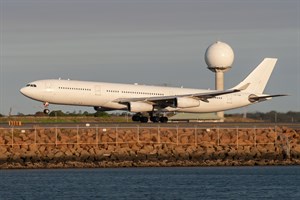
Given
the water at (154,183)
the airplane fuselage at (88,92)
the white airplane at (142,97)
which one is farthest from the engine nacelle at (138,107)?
the water at (154,183)

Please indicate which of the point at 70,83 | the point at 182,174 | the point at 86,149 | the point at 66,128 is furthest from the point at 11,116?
the point at 182,174

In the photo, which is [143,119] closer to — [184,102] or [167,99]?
[167,99]

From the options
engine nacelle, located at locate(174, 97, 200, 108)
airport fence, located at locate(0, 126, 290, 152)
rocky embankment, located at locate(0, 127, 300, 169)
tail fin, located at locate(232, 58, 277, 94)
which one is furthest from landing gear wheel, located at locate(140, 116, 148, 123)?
airport fence, located at locate(0, 126, 290, 152)

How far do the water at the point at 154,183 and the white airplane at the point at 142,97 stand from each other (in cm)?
2741

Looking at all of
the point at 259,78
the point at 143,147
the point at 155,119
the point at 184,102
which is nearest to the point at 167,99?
the point at 184,102

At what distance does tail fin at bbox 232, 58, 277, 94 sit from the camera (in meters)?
101

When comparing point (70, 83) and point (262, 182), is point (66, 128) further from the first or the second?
point (262, 182)

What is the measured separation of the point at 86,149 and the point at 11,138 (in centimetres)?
542

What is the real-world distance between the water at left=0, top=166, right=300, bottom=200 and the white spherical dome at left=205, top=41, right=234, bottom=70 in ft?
168

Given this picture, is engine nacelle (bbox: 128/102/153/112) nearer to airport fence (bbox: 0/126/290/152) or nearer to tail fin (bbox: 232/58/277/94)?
tail fin (bbox: 232/58/277/94)

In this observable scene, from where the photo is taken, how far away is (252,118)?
10856 cm

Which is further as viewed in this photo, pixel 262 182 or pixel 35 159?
pixel 35 159

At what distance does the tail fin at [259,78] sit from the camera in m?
101

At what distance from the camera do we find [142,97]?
9225 centimetres
